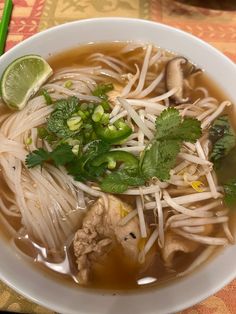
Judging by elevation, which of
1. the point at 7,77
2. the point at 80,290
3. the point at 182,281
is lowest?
the point at 80,290

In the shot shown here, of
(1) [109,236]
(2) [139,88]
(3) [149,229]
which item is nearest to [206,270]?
(3) [149,229]

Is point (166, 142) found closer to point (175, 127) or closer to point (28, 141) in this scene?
point (175, 127)

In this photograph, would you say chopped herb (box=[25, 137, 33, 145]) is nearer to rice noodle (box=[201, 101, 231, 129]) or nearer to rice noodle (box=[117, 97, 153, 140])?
rice noodle (box=[117, 97, 153, 140])

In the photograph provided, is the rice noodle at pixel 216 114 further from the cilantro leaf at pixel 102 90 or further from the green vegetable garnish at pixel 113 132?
the cilantro leaf at pixel 102 90

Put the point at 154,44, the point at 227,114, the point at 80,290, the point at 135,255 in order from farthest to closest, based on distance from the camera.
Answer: the point at 154,44 → the point at 227,114 → the point at 135,255 → the point at 80,290

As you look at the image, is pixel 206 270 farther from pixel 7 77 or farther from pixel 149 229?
pixel 7 77

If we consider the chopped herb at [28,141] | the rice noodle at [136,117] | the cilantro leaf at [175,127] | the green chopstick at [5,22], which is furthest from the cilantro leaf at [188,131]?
the green chopstick at [5,22]

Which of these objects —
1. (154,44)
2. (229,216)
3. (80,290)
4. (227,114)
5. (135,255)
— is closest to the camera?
(80,290)

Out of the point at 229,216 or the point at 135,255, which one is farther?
the point at 229,216
